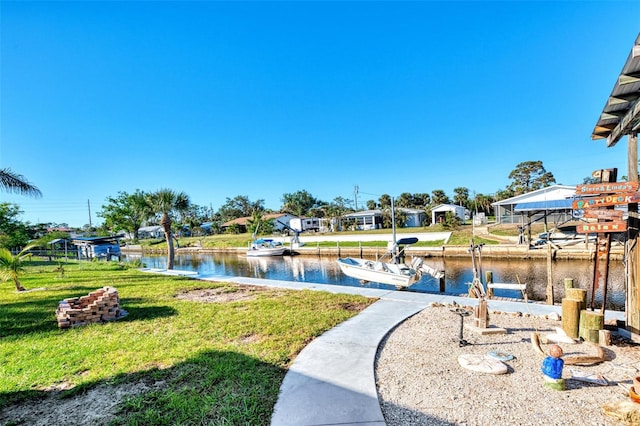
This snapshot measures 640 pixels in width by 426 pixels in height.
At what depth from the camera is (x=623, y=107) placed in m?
4.24

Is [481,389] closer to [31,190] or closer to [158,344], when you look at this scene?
[158,344]

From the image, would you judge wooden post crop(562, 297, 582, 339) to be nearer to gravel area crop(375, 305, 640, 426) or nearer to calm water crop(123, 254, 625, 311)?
gravel area crop(375, 305, 640, 426)

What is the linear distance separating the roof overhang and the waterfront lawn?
543cm

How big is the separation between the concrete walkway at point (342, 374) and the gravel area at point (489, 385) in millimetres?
215

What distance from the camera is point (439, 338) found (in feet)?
17.3

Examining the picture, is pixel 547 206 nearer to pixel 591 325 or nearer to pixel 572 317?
pixel 572 317

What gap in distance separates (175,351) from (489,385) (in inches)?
186

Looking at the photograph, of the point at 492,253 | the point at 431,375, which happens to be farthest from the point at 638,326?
the point at 492,253

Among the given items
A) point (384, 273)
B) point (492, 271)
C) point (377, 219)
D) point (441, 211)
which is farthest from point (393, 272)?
point (441, 211)

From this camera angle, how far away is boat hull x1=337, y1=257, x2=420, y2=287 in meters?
12.1

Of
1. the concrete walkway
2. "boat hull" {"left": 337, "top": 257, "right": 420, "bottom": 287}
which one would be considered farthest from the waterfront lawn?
"boat hull" {"left": 337, "top": 257, "right": 420, "bottom": 287}

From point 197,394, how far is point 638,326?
6642 millimetres

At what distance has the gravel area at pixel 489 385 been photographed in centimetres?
310

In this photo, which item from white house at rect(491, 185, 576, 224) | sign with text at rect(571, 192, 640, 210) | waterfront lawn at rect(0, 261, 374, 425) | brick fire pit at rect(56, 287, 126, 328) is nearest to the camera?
waterfront lawn at rect(0, 261, 374, 425)
